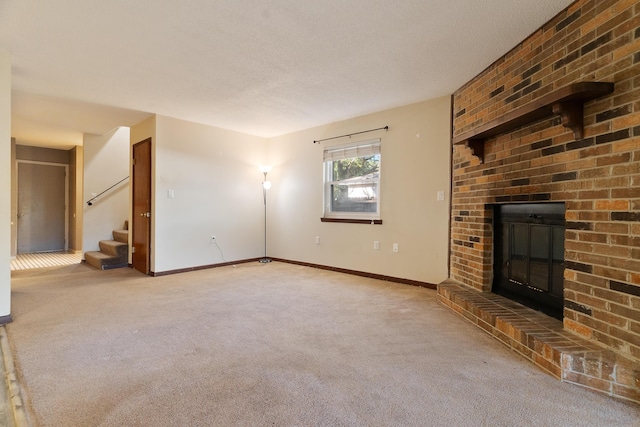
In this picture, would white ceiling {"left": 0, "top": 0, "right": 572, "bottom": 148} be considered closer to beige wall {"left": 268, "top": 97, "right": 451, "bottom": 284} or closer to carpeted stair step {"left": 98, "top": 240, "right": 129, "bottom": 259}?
beige wall {"left": 268, "top": 97, "right": 451, "bottom": 284}

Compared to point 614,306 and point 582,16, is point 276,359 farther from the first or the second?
point 582,16

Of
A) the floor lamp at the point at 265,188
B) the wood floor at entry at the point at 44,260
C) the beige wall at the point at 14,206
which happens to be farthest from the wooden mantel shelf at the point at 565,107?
the beige wall at the point at 14,206

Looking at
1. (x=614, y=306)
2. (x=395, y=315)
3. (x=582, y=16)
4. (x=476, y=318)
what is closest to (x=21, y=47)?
(x=395, y=315)

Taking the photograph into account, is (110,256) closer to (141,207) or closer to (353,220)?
(141,207)

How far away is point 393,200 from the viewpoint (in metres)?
4.20

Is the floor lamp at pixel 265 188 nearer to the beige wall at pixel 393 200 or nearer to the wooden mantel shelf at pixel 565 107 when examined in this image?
the beige wall at pixel 393 200

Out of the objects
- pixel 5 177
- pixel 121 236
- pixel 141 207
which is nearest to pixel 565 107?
pixel 5 177

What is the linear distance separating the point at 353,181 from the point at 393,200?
30.1 inches

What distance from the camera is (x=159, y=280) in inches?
166

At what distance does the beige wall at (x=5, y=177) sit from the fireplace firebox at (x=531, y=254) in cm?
431

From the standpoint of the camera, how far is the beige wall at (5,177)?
8.59 ft

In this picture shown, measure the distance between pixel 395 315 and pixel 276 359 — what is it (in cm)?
129

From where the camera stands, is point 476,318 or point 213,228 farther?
point 213,228

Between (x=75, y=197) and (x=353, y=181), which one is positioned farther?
(x=75, y=197)
